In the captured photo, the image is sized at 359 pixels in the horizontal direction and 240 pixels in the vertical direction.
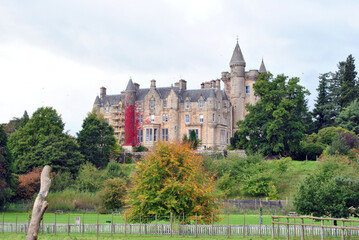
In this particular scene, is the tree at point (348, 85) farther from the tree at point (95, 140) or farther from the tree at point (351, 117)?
the tree at point (95, 140)

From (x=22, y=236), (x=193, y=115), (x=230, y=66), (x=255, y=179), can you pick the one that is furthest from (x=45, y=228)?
(x=230, y=66)

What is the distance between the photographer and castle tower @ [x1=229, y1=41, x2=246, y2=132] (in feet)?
269

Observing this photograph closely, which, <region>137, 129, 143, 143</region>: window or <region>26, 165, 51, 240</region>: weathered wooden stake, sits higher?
<region>137, 129, 143, 143</region>: window

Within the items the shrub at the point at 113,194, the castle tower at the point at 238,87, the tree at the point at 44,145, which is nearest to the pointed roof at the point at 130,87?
the castle tower at the point at 238,87

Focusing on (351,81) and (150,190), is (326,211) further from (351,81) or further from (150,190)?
(351,81)

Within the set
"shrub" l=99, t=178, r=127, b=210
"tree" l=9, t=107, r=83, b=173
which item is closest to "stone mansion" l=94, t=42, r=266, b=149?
"tree" l=9, t=107, r=83, b=173

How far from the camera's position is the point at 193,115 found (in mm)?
80438

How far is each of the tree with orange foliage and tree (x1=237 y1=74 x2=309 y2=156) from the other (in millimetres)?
33718

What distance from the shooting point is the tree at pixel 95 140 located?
7088 centimetres

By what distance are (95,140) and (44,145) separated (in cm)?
923

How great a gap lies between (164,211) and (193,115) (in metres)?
45.0

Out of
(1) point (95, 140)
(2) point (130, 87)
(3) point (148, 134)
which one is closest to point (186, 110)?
(3) point (148, 134)

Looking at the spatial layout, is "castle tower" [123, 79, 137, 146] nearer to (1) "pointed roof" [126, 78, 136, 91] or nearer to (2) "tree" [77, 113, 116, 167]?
(1) "pointed roof" [126, 78, 136, 91]

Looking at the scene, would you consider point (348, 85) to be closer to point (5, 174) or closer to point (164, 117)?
point (164, 117)
